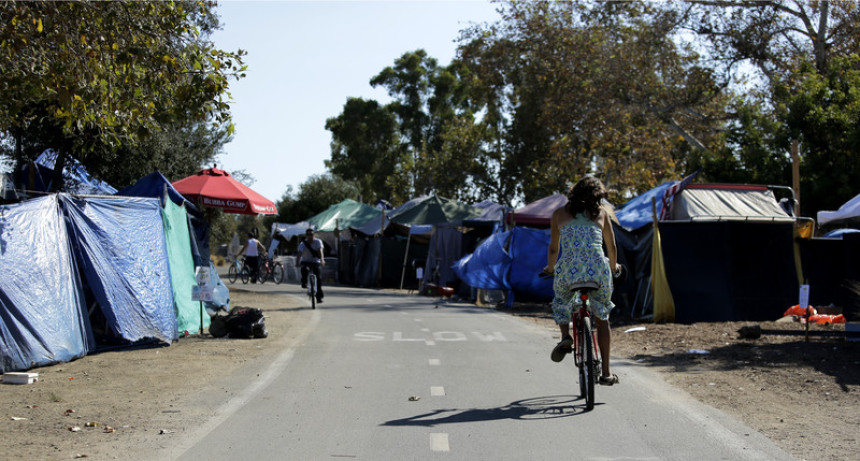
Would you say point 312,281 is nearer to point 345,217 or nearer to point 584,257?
point 584,257

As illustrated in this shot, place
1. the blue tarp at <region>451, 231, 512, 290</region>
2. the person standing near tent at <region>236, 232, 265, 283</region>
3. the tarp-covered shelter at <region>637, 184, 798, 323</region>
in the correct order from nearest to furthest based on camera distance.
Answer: the tarp-covered shelter at <region>637, 184, 798, 323</region> → the blue tarp at <region>451, 231, 512, 290</region> → the person standing near tent at <region>236, 232, 265, 283</region>

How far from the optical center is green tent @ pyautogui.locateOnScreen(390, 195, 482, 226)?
28.5 meters

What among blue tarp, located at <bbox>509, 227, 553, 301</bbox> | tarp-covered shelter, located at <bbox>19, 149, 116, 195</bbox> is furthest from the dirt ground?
blue tarp, located at <bbox>509, 227, 553, 301</bbox>

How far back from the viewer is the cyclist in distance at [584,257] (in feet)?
Result: 23.0

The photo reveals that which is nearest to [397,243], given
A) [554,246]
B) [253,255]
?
[253,255]

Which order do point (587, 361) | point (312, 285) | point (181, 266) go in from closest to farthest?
point (587, 361) → point (181, 266) → point (312, 285)

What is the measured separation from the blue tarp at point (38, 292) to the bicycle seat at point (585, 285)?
236 inches

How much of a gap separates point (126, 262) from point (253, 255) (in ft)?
68.5

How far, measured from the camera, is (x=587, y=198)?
715cm

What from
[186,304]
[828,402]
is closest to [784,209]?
[828,402]

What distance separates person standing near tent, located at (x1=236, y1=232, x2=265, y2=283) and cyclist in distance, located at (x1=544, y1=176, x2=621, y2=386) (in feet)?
82.4

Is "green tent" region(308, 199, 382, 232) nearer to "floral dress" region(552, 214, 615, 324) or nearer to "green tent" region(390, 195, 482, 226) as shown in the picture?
"green tent" region(390, 195, 482, 226)

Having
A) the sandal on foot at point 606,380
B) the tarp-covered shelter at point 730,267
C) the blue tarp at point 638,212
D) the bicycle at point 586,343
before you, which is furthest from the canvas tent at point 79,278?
the blue tarp at point 638,212

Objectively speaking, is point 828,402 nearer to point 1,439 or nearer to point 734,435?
point 734,435
